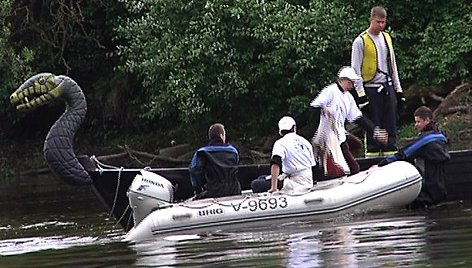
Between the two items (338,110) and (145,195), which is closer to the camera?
(145,195)

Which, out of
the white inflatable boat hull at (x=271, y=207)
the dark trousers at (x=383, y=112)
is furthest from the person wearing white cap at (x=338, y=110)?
the white inflatable boat hull at (x=271, y=207)

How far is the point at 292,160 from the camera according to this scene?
13531 mm

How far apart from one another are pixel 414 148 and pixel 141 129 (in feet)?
62.7

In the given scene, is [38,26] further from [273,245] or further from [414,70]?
[273,245]

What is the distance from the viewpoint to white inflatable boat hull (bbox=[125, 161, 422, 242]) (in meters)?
13.0

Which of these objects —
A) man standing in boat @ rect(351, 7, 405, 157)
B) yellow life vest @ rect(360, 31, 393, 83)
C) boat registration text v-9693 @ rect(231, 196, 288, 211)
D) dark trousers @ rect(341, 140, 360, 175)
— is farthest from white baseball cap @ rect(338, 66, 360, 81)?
boat registration text v-9693 @ rect(231, 196, 288, 211)

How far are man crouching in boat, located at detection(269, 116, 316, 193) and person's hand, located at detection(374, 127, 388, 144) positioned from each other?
142cm

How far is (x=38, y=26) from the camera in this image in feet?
101

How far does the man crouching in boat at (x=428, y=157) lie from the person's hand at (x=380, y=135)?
3.03 feet

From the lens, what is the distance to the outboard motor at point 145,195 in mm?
14047

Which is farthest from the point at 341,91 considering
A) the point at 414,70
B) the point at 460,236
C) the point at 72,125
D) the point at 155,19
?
the point at 155,19

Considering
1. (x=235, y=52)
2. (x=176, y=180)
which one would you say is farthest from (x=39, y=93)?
(x=235, y=52)

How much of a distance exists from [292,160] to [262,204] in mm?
774

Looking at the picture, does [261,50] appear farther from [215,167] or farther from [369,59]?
[215,167]
